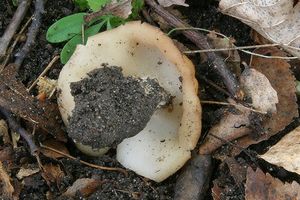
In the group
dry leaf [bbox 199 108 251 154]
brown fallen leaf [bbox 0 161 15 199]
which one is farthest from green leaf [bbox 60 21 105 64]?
dry leaf [bbox 199 108 251 154]

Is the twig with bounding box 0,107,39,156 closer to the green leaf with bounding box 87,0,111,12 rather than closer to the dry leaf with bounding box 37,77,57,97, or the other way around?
the dry leaf with bounding box 37,77,57,97

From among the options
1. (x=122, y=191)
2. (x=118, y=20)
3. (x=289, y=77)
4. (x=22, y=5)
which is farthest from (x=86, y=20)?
(x=289, y=77)

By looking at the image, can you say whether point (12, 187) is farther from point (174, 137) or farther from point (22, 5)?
point (22, 5)

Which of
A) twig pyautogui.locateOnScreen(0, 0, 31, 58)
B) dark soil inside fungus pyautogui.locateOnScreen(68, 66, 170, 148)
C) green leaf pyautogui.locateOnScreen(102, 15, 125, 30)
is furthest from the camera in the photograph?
twig pyautogui.locateOnScreen(0, 0, 31, 58)

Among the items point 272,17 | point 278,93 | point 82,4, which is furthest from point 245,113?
point 82,4

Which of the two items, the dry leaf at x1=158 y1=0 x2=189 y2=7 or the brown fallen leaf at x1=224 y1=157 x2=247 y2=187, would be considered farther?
the dry leaf at x1=158 y1=0 x2=189 y2=7
